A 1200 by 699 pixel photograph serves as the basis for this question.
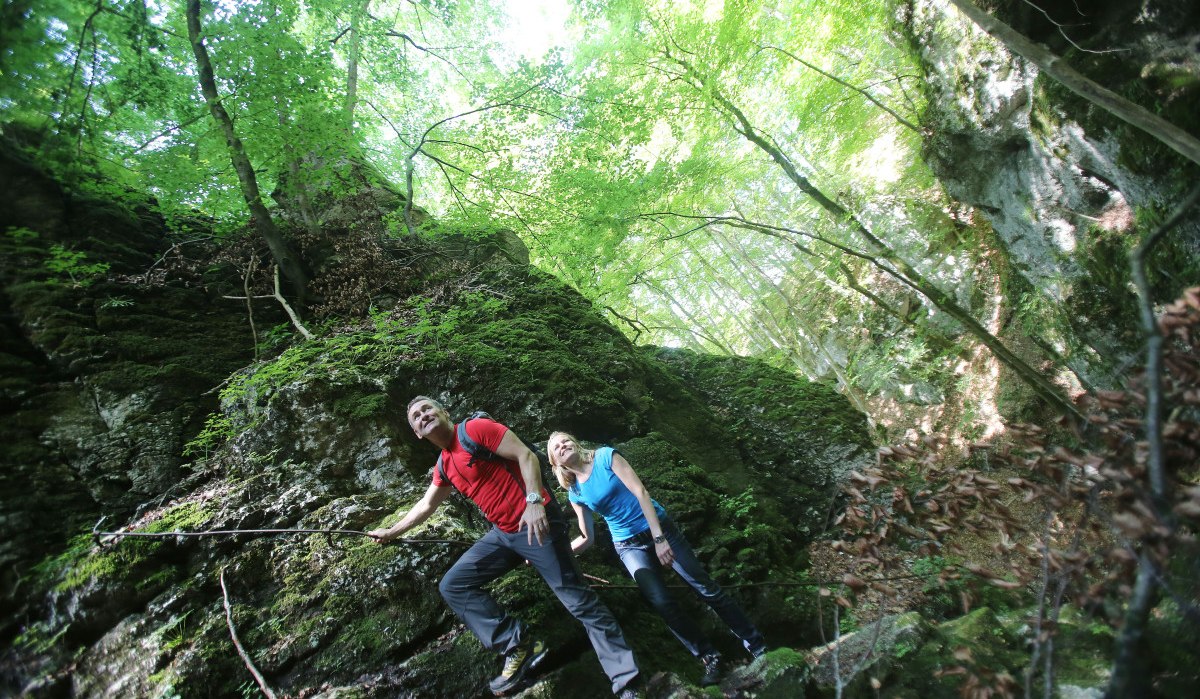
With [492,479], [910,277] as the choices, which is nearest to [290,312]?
[492,479]

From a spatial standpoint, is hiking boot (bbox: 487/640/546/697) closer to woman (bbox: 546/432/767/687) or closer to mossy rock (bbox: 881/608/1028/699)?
woman (bbox: 546/432/767/687)

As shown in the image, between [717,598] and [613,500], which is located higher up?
[613,500]


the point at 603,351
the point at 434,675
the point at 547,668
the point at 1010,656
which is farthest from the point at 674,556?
the point at 603,351

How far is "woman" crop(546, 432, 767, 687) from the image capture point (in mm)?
3533

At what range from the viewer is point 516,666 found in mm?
3125

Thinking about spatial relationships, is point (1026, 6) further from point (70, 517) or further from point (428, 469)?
point (70, 517)

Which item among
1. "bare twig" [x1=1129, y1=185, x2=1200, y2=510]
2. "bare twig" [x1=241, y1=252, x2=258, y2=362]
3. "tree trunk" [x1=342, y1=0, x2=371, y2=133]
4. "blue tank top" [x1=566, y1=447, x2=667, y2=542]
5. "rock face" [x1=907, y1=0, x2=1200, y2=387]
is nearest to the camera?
"bare twig" [x1=1129, y1=185, x2=1200, y2=510]

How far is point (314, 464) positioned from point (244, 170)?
4174 millimetres

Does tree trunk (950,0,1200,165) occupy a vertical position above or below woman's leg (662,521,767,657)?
above

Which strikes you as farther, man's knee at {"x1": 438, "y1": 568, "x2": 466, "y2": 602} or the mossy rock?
man's knee at {"x1": 438, "y1": 568, "x2": 466, "y2": 602}

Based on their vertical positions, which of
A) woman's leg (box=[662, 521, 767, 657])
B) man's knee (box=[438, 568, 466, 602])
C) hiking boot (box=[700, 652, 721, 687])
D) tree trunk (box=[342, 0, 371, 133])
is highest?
tree trunk (box=[342, 0, 371, 133])

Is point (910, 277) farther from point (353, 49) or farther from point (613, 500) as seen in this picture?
point (353, 49)

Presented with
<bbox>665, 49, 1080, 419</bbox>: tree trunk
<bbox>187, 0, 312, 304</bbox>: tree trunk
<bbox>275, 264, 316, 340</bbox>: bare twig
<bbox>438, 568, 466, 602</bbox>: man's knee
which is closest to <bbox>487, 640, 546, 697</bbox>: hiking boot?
<bbox>438, 568, 466, 602</bbox>: man's knee

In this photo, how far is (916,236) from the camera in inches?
445
